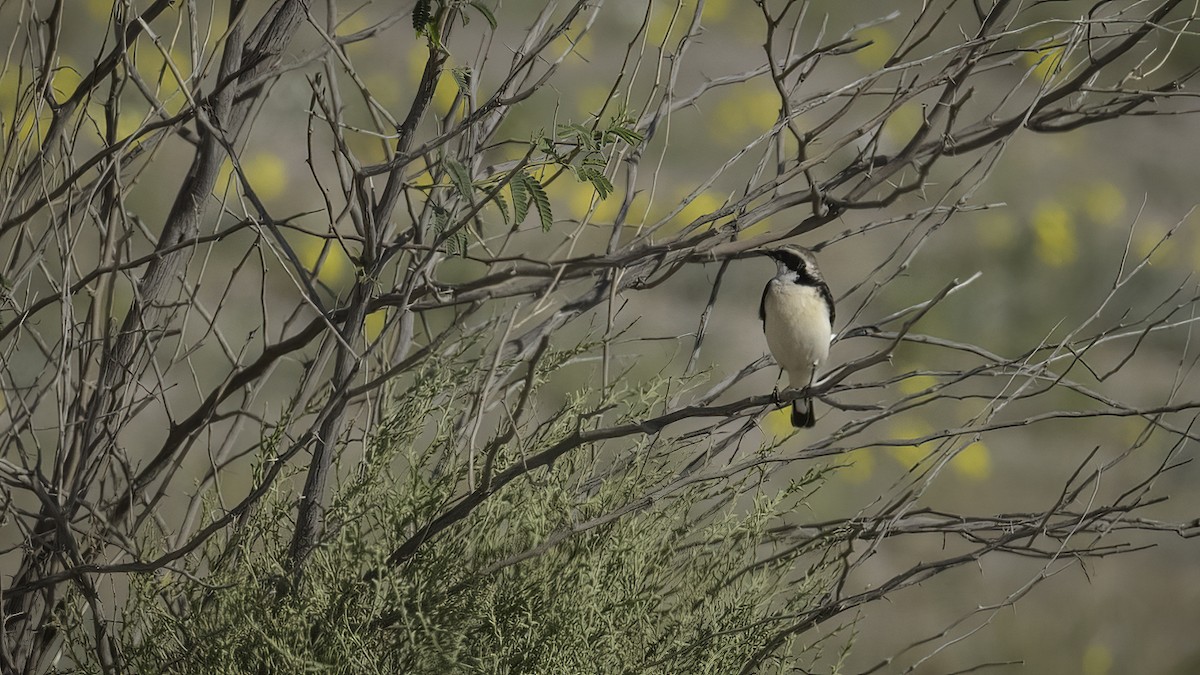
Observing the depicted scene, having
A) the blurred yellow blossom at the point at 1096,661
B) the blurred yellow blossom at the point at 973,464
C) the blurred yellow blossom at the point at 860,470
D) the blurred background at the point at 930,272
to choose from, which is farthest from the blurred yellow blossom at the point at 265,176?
the blurred yellow blossom at the point at 1096,661

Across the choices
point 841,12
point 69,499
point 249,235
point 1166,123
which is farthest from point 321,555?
point 1166,123

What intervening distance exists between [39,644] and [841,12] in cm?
650

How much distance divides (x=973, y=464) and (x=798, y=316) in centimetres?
259

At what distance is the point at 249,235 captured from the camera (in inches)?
200

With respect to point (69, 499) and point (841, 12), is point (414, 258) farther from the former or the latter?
point (841, 12)

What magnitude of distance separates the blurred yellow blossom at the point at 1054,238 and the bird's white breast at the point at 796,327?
3.50 m

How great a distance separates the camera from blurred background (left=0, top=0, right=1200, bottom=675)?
4297mm

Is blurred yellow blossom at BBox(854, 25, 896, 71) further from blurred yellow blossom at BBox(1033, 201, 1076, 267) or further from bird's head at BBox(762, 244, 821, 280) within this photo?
bird's head at BBox(762, 244, 821, 280)

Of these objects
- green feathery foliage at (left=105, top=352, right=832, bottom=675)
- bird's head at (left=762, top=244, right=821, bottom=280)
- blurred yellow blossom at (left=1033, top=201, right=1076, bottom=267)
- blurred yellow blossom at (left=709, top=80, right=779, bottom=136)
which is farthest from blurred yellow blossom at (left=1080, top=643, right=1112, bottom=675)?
green feathery foliage at (left=105, top=352, right=832, bottom=675)

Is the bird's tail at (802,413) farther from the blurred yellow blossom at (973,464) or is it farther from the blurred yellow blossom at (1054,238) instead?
the blurred yellow blossom at (1054,238)

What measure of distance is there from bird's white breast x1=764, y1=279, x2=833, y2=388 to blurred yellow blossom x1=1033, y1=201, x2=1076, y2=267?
3.50 m

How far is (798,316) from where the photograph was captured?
95.0 inches

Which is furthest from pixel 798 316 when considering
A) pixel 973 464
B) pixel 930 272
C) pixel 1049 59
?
pixel 930 272

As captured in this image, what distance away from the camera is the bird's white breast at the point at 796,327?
2410 mm
